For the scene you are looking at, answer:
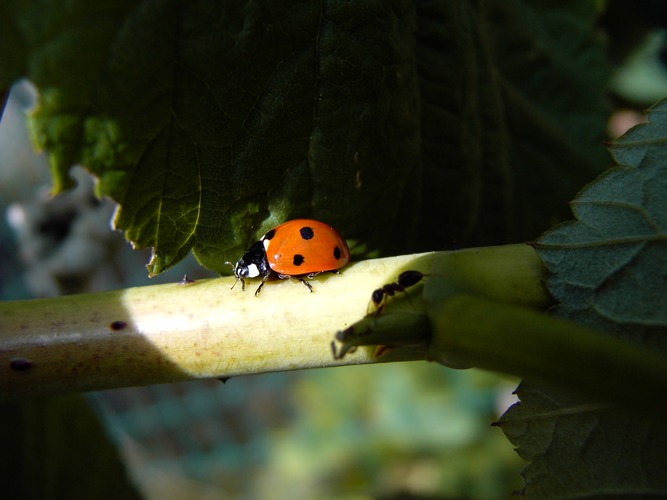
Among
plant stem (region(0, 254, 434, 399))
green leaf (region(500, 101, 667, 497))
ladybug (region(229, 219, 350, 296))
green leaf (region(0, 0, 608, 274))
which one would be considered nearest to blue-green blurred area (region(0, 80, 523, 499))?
green leaf (region(0, 0, 608, 274))

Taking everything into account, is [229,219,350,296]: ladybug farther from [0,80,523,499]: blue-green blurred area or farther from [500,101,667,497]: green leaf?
[0,80,523,499]: blue-green blurred area

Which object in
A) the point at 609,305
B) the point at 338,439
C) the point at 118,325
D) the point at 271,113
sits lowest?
the point at 338,439

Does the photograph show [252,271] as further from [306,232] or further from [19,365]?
[19,365]

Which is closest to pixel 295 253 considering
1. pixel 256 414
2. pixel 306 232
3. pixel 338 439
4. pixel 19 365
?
pixel 306 232

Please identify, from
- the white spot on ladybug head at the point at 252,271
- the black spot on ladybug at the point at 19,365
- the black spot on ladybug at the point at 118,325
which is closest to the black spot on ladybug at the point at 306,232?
the white spot on ladybug head at the point at 252,271

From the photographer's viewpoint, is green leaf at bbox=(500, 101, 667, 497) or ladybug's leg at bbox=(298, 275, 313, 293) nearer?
green leaf at bbox=(500, 101, 667, 497)

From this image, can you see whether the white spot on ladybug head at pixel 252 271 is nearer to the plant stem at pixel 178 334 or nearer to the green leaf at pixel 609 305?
the plant stem at pixel 178 334

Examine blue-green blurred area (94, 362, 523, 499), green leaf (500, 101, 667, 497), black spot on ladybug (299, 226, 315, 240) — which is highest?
black spot on ladybug (299, 226, 315, 240)

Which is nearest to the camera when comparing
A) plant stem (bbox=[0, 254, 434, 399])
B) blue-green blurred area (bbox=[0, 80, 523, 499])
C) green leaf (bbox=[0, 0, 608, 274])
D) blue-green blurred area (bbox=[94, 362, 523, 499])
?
green leaf (bbox=[0, 0, 608, 274])
